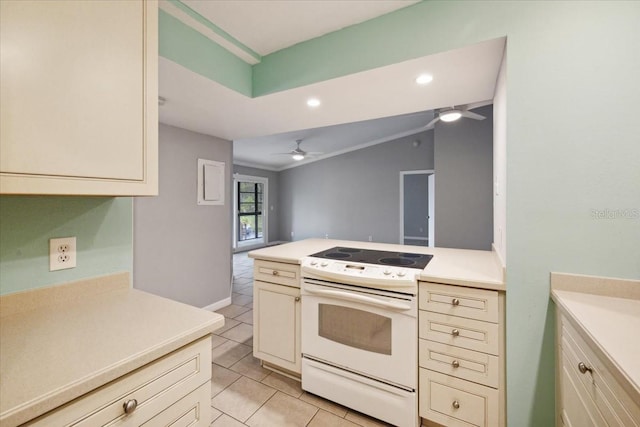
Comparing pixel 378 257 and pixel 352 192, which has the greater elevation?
pixel 352 192

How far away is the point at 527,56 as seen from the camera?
131 centimetres

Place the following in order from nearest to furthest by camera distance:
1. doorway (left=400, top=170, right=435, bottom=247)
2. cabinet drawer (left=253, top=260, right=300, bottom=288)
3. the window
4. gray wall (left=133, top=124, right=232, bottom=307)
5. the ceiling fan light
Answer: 1. cabinet drawer (left=253, top=260, right=300, bottom=288)
2. the ceiling fan light
3. gray wall (left=133, top=124, right=232, bottom=307)
4. the window
5. doorway (left=400, top=170, right=435, bottom=247)

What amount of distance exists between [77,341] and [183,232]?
2377 mm

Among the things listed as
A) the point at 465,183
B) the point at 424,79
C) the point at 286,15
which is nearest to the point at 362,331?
the point at 424,79

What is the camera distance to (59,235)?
3.56ft

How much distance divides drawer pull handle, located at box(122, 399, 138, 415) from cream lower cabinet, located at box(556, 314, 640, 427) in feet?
4.24

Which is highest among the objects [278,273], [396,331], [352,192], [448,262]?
[352,192]

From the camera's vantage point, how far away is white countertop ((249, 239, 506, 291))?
142 cm

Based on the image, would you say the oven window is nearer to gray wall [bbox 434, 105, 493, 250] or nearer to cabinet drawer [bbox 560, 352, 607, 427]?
cabinet drawer [bbox 560, 352, 607, 427]

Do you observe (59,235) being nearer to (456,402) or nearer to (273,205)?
(456,402)

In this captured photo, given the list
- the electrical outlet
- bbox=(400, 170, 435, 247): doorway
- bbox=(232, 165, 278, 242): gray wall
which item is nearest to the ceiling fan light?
the electrical outlet

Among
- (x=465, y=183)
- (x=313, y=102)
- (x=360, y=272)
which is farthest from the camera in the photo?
(x=465, y=183)

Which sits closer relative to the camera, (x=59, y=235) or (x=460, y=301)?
(x=59, y=235)

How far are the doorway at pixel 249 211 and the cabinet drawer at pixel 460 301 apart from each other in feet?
22.2
